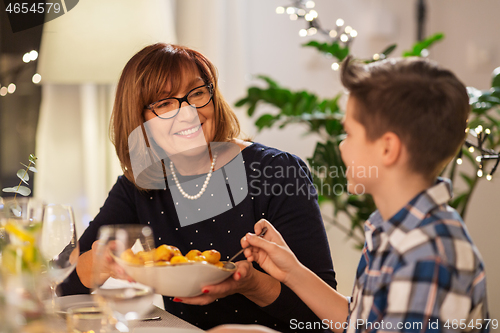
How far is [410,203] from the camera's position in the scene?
0.75 m

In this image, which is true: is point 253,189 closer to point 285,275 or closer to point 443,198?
point 285,275

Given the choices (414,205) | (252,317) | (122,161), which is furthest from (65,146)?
(414,205)

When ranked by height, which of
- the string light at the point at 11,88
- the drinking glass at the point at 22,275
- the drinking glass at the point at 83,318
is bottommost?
the drinking glass at the point at 83,318

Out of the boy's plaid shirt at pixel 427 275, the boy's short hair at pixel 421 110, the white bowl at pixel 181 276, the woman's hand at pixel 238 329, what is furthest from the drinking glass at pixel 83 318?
the boy's short hair at pixel 421 110

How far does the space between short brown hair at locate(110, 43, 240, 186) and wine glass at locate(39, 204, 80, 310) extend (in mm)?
577

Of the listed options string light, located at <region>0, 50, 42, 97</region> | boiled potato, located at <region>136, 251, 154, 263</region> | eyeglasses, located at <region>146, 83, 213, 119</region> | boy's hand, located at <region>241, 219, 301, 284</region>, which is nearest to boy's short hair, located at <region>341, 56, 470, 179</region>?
boy's hand, located at <region>241, 219, 301, 284</region>

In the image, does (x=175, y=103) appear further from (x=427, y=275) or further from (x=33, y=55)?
(x=33, y=55)

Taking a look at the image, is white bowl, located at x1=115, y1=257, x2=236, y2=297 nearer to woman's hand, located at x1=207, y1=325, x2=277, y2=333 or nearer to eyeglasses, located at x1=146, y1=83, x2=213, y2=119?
woman's hand, located at x1=207, y1=325, x2=277, y2=333

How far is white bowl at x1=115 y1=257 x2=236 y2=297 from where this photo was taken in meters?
0.77

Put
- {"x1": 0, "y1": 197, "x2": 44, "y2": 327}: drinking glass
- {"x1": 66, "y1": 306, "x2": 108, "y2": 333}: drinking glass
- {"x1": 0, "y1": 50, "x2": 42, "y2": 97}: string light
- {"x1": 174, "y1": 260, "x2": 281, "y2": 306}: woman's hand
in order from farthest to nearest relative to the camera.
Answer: {"x1": 0, "y1": 50, "x2": 42, "y2": 97}: string light → {"x1": 174, "y1": 260, "x2": 281, "y2": 306}: woman's hand → {"x1": 66, "y1": 306, "x2": 108, "y2": 333}: drinking glass → {"x1": 0, "y1": 197, "x2": 44, "y2": 327}: drinking glass

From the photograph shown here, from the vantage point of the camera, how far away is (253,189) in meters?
1.37

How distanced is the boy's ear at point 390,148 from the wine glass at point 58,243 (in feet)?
1.95

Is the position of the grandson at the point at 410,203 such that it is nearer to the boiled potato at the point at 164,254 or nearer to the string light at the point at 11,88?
the boiled potato at the point at 164,254

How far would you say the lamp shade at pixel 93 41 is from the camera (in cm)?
207
